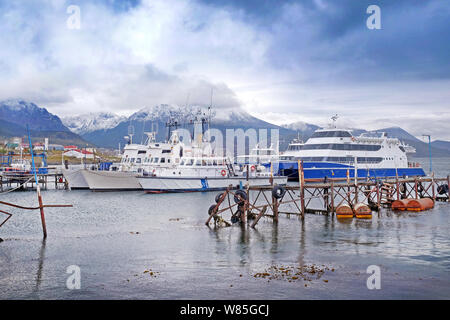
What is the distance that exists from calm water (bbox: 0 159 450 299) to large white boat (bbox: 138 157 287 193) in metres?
18.5

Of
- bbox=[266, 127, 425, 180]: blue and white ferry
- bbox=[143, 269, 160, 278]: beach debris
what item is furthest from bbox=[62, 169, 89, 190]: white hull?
bbox=[143, 269, 160, 278]: beach debris

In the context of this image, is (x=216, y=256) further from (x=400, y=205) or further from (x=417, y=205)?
(x=417, y=205)

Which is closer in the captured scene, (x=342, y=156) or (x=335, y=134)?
(x=342, y=156)

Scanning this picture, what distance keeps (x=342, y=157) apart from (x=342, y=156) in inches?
7.3

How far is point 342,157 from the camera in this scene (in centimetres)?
7144

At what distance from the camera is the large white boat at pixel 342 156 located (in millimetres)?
68812

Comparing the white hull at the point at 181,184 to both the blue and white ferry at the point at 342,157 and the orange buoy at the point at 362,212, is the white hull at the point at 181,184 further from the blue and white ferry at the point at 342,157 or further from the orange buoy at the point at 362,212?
the orange buoy at the point at 362,212

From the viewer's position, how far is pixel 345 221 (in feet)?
92.4

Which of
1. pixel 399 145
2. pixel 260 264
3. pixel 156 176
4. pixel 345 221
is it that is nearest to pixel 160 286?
pixel 260 264

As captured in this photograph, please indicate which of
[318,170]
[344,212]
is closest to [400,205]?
[344,212]

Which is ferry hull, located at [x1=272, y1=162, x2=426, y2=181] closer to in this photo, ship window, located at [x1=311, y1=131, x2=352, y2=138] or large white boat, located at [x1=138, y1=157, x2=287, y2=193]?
ship window, located at [x1=311, y1=131, x2=352, y2=138]

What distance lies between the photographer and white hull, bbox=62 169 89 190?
56.5 m
